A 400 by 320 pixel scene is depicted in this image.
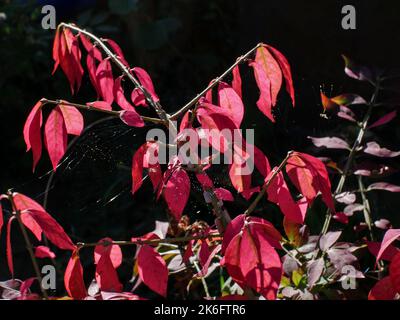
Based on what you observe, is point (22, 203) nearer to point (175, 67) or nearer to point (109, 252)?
point (109, 252)

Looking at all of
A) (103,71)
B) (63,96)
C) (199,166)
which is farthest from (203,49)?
(199,166)

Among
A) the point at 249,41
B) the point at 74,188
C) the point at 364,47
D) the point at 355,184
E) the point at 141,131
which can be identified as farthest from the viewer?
the point at 249,41

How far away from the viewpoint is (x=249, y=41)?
337 cm

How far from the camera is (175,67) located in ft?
13.5

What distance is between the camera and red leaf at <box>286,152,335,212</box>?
117cm

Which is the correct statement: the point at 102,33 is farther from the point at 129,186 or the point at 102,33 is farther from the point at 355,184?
the point at 355,184

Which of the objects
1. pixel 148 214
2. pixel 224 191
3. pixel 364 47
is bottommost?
pixel 148 214

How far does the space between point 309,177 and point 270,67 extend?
267mm

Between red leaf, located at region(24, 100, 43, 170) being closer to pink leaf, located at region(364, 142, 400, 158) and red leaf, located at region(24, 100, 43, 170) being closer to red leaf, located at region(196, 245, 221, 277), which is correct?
red leaf, located at region(196, 245, 221, 277)

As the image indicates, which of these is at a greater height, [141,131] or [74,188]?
[141,131]

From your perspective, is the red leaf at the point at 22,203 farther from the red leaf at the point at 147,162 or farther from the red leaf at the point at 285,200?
the red leaf at the point at 285,200

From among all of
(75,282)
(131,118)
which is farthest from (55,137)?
(75,282)

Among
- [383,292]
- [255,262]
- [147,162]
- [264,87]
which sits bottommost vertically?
[383,292]

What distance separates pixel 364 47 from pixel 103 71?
1766 millimetres
